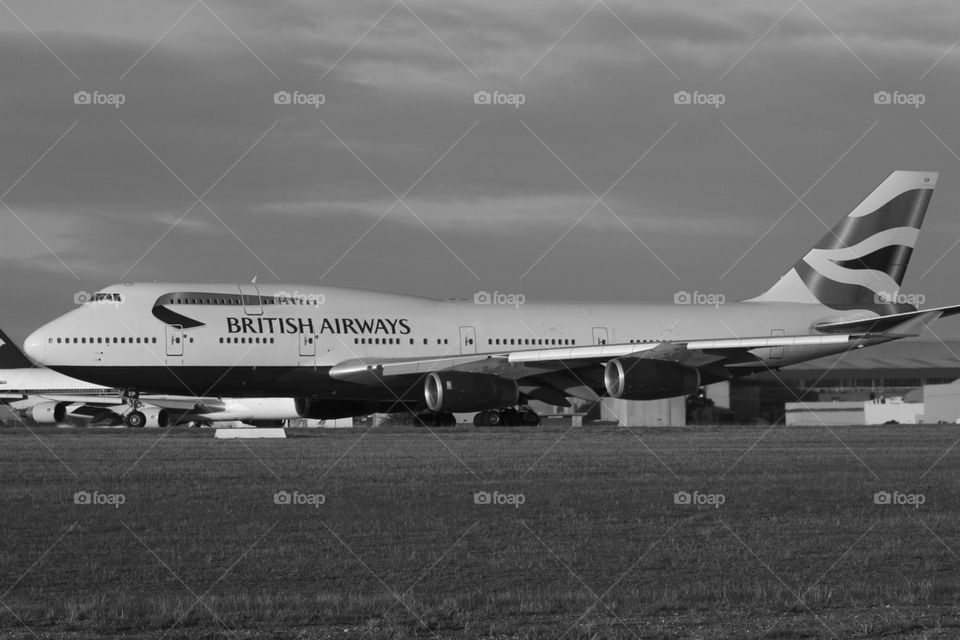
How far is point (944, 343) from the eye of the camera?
8012 centimetres

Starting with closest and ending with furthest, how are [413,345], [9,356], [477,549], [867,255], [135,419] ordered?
[477,549], [413,345], [135,419], [867,255], [9,356]

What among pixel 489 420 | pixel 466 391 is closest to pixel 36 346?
pixel 466 391

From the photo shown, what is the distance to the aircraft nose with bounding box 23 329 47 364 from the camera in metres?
34.0

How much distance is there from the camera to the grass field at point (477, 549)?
8.45 m

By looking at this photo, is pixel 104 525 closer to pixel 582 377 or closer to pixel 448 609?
pixel 448 609

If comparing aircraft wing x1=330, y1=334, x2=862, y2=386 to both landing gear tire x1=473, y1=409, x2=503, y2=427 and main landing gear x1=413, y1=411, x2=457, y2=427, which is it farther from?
main landing gear x1=413, y1=411, x2=457, y2=427

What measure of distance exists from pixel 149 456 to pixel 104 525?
11066 mm

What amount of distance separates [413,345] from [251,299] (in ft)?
15.6

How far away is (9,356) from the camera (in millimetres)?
57500

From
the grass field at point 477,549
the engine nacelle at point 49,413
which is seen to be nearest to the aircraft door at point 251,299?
the grass field at point 477,549

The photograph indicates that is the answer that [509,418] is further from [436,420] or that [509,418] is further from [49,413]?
[49,413]

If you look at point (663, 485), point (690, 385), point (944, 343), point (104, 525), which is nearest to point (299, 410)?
point (690, 385)

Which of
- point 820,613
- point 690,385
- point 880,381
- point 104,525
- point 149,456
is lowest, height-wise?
point 820,613

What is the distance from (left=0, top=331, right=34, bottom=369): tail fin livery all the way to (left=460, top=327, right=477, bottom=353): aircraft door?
27.3 metres
